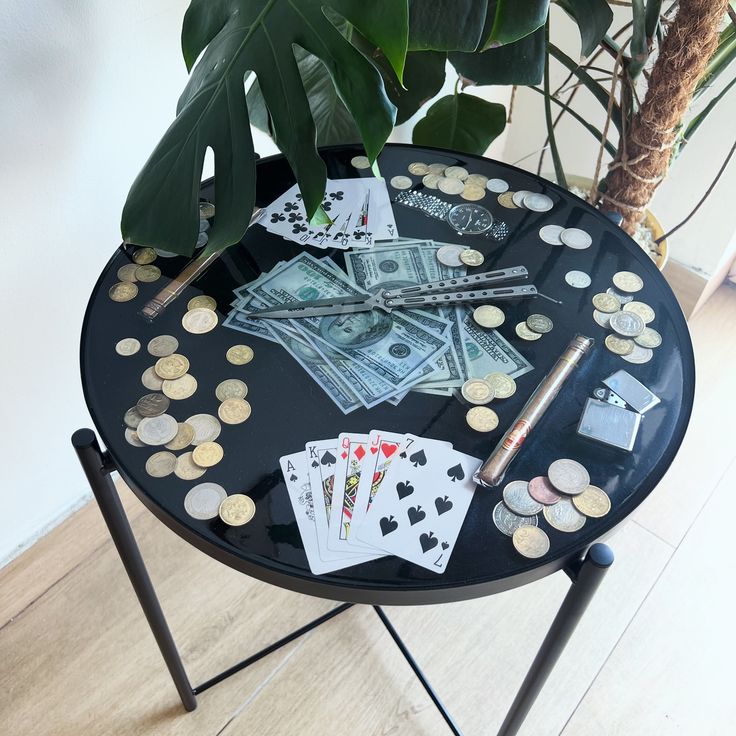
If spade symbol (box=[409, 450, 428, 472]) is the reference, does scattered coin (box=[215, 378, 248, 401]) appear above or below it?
below

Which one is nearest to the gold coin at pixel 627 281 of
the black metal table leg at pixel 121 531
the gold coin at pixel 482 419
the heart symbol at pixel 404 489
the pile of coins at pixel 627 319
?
the pile of coins at pixel 627 319

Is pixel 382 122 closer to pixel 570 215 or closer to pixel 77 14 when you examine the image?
pixel 570 215

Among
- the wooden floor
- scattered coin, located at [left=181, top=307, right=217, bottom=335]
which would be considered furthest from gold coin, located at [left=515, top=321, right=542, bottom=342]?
the wooden floor

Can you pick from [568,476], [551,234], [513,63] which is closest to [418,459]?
[568,476]

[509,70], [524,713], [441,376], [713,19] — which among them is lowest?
[524,713]

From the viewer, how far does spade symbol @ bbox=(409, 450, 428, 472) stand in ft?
2.20

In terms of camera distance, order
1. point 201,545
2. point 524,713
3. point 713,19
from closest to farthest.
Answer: point 201,545 → point 524,713 → point 713,19

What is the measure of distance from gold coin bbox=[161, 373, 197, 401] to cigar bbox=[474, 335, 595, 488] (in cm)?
29

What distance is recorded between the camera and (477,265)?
852mm

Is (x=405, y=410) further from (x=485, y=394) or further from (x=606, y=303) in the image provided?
(x=606, y=303)

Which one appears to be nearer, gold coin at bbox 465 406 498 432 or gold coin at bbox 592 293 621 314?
gold coin at bbox 465 406 498 432

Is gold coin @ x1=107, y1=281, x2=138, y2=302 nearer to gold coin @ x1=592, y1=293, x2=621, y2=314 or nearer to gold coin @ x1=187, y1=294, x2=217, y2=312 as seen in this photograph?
gold coin @ x1=187, y1=294, x2=217, y2=312

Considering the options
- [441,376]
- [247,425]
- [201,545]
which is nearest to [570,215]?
[441,376]

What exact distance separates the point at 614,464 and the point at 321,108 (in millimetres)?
652
